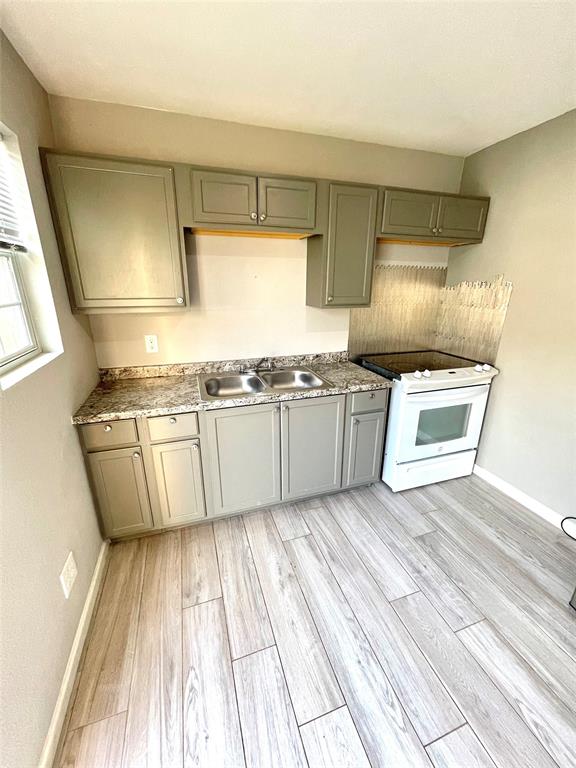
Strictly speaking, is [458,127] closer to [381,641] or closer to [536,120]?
[536,120]

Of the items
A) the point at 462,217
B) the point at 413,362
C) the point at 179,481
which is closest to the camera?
the point at 179,481

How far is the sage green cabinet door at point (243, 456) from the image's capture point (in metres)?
1.91

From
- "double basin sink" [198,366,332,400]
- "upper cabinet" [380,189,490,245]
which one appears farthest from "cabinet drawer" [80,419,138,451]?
"upper cabinet" [380,189,490,245]

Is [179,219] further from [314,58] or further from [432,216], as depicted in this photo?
[432,216]

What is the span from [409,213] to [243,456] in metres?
2.04

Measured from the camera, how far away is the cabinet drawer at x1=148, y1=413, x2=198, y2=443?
1782 mm

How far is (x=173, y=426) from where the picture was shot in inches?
71.6

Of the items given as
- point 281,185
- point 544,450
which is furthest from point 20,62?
point 544,450

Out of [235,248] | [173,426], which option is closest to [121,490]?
[173,426]

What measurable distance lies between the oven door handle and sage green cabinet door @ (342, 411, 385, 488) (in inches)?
10.2

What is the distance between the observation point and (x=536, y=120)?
196 cm

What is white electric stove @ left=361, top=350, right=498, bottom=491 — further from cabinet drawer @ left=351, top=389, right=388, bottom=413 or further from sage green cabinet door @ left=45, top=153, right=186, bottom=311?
sage green cabinet door @ left=45, top=153, right=186, bottom=311

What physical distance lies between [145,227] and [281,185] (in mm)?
839

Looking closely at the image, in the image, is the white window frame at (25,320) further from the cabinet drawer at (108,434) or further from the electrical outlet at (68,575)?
the electrical outlet at (68,575)
